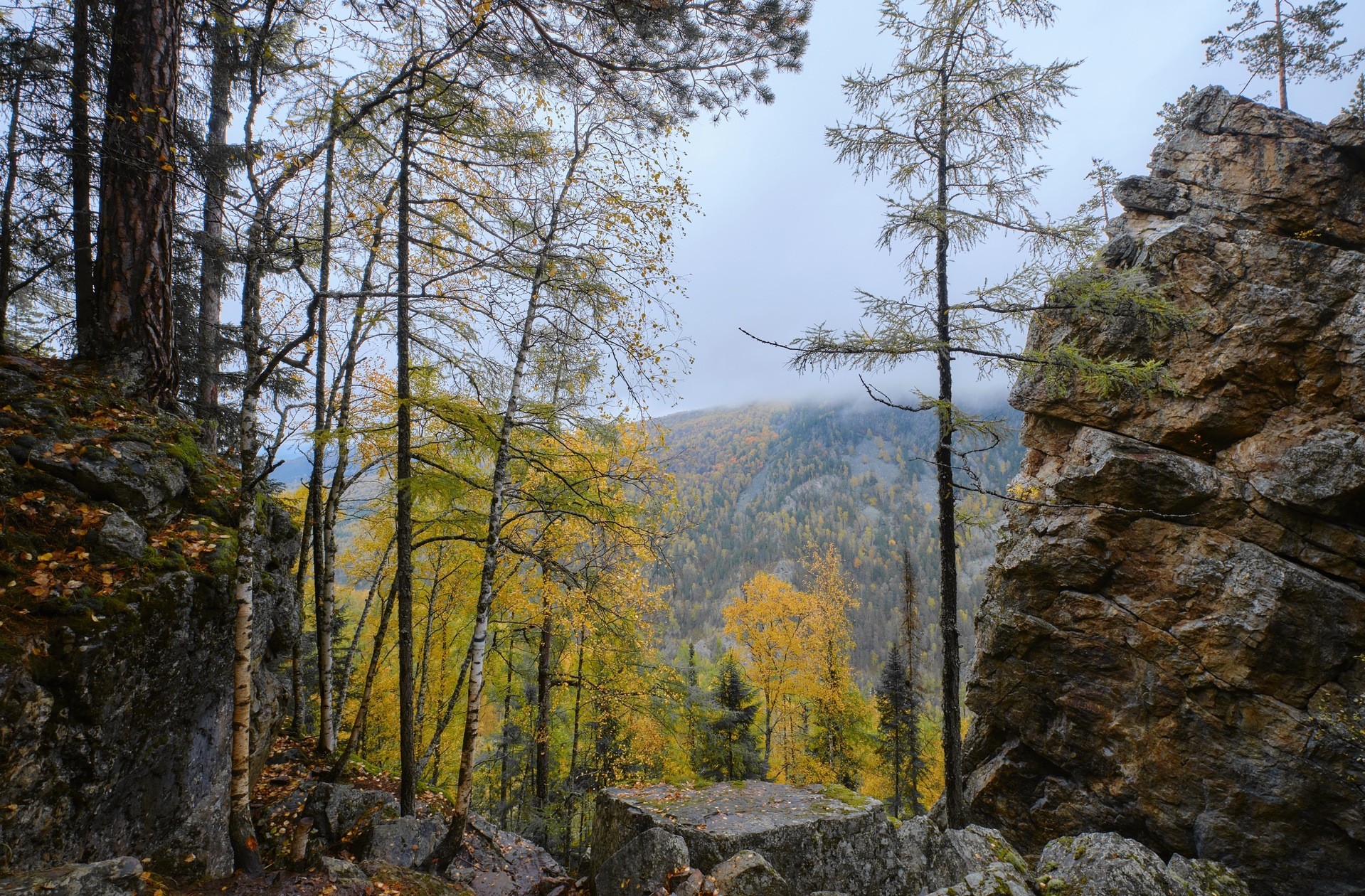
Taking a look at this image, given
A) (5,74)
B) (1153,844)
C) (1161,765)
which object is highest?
(5,74)

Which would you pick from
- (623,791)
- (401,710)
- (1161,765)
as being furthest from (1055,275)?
(401,710)

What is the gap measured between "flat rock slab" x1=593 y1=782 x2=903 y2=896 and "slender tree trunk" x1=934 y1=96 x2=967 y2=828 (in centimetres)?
130

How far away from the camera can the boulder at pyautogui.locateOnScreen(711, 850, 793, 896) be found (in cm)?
497

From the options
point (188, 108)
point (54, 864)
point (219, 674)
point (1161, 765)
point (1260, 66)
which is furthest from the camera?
point (1260, 66)

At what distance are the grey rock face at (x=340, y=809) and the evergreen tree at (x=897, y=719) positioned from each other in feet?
66.9

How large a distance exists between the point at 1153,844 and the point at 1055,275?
33.5 ft

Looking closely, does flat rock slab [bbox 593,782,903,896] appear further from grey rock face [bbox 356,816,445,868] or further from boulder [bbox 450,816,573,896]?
grey rock face [bbox 356,816,445,868]

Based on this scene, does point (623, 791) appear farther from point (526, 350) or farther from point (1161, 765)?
point (1161, 765)

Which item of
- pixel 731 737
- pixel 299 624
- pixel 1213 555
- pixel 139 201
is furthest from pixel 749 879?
pixel 731 737

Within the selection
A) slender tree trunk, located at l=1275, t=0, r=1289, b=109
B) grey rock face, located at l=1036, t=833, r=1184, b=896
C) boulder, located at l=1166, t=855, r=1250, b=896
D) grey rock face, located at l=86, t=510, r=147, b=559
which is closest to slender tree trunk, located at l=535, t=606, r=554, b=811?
Result: grey rock face, located at l=86, t=510, r=147, b=559

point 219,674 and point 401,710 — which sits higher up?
point 219,674

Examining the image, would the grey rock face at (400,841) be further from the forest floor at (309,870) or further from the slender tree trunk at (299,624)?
the slender tree trunk at (299,624)

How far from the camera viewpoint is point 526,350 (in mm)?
7105

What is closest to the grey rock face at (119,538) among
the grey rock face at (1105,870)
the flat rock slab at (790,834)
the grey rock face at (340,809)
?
the grey rock face at (340,809)
